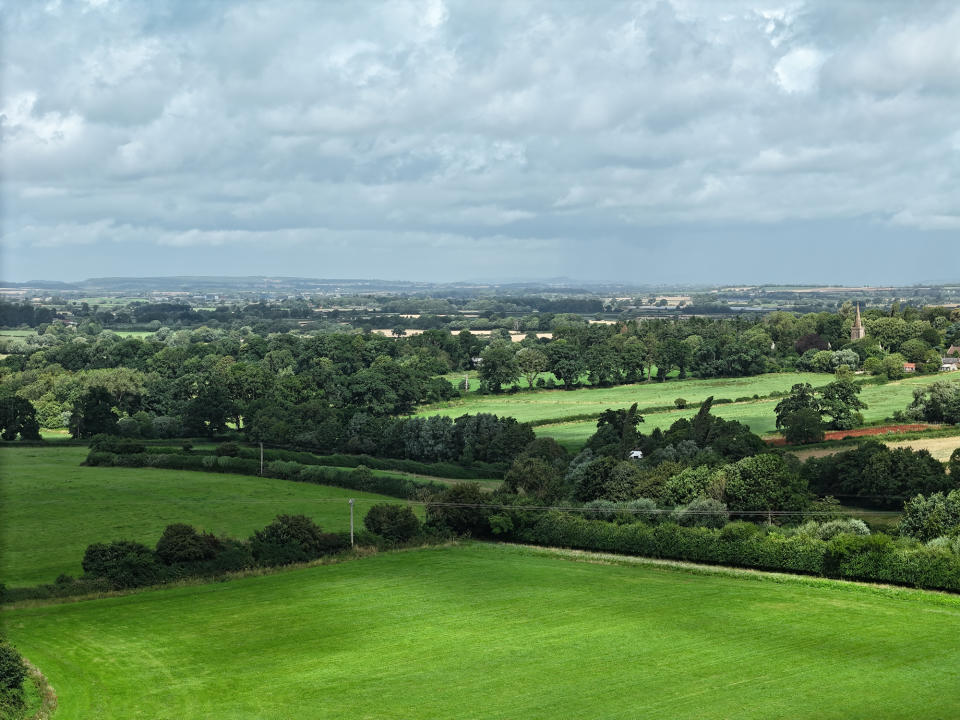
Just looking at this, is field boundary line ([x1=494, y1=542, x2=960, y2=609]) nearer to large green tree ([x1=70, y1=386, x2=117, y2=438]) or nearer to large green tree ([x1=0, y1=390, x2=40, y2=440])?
large green tree ([x1=0, y1=390, x2=40, y2=440])

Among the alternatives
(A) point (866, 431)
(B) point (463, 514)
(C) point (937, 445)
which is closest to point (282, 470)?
(B) point (463, 514)

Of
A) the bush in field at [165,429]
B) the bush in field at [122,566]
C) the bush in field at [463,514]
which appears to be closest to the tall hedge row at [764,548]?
the bush in field at [463,514]

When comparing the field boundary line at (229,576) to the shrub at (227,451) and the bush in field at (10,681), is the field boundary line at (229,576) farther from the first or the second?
the shrub at (227,451)

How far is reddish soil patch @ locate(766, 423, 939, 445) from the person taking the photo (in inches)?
2987

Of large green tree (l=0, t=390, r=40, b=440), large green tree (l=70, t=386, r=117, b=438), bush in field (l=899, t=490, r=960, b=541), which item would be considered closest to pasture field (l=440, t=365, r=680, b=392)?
large green tree (l=70, t=386, r=117, b=438)

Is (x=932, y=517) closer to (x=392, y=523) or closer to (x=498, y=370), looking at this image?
(x=392, y=523)

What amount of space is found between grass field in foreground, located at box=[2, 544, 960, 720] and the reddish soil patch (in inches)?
1374

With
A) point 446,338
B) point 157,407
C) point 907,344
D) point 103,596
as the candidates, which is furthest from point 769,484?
point 446,338

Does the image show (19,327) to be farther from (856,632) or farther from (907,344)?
(856,632)

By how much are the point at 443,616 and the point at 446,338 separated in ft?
371

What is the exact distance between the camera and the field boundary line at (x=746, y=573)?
1518 inches

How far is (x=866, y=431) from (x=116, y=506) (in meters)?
53.7

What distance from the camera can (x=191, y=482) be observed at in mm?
65562

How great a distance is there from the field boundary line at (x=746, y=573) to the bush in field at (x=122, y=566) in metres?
17.5
